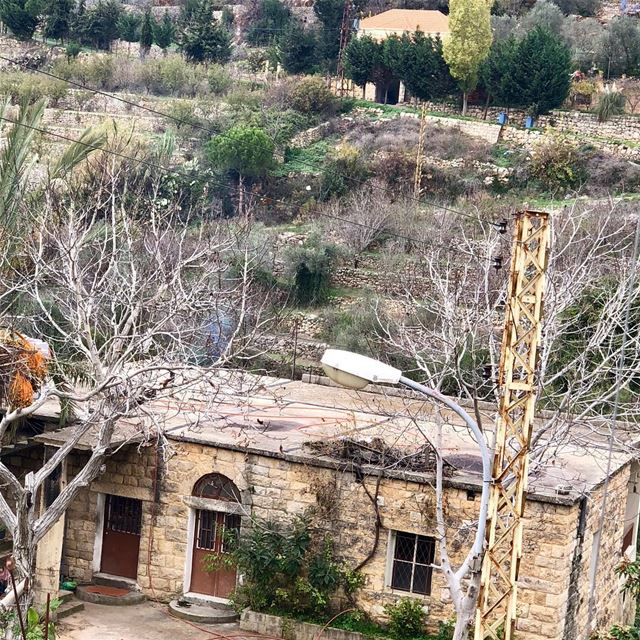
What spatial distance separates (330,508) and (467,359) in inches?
401

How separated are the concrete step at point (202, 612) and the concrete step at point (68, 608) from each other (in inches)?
51.4

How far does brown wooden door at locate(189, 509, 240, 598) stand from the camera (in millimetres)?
19250

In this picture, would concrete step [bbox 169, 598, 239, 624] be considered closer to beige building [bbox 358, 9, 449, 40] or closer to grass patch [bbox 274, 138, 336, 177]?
grass patch [bbox 274, 138, 336, 177]

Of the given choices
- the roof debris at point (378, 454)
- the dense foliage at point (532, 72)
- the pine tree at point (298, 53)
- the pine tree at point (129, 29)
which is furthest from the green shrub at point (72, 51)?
the roof debris at point (378, 454)

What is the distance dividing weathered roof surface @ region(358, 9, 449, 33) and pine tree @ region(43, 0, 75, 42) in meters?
18.1

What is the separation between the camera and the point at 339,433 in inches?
798

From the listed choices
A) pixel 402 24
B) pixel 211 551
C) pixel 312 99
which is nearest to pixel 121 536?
pixel 211 551

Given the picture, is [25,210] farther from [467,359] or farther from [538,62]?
[538,62]

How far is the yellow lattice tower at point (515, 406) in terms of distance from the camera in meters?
10.8

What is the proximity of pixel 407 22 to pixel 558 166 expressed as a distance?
20.5m

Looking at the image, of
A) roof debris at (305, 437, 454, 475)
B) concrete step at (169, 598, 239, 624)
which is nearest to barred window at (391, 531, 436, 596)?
roof debris at (305, 437, 454, 475)

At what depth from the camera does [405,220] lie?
4562cm

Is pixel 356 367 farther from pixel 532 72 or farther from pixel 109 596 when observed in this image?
pixel 532 72

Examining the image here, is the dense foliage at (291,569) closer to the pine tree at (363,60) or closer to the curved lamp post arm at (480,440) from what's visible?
the curved lamp post arm at (480,440)
